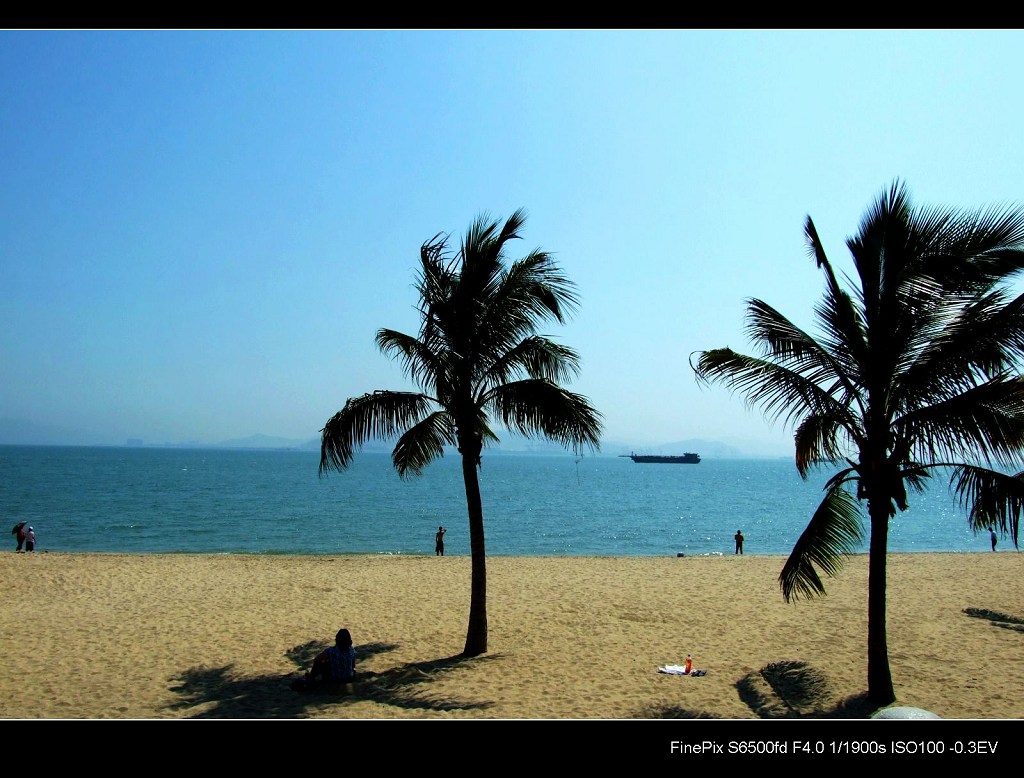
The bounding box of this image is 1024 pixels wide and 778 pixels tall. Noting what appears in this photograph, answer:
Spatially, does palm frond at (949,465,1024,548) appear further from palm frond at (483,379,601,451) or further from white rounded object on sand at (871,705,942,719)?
palm frond at (483,379,601,451)

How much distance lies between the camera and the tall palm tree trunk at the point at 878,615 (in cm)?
741

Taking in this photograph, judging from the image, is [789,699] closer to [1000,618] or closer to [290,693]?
[290,693]

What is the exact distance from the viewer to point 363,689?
→ 28.1 feet

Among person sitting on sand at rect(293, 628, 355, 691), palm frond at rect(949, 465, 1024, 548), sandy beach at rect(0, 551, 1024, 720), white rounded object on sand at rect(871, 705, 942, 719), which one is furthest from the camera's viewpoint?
person sitting on sand at rect(293, 628, 355, 691)

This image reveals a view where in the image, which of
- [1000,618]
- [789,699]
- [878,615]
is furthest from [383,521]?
[878,615]

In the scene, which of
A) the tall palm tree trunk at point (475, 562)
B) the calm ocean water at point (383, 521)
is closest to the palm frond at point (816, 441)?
the tall palm tree trunk at point (475, 562)

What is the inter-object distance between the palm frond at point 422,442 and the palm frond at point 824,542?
5.10 m

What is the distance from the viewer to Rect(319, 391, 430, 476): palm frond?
9.63 metres

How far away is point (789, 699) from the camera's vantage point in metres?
8.16

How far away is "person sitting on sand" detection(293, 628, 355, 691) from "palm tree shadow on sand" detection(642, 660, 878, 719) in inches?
152

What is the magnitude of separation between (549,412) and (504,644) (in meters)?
4.30

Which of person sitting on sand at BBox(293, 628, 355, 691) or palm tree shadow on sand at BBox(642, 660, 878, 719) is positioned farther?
person sitting on sand at BBox(293, 628, 355, 691)

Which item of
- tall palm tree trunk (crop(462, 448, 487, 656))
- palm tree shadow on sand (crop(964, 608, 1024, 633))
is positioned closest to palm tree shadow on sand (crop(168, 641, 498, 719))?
tall palm tree trunk (crop(462, 448, 487, 656))
